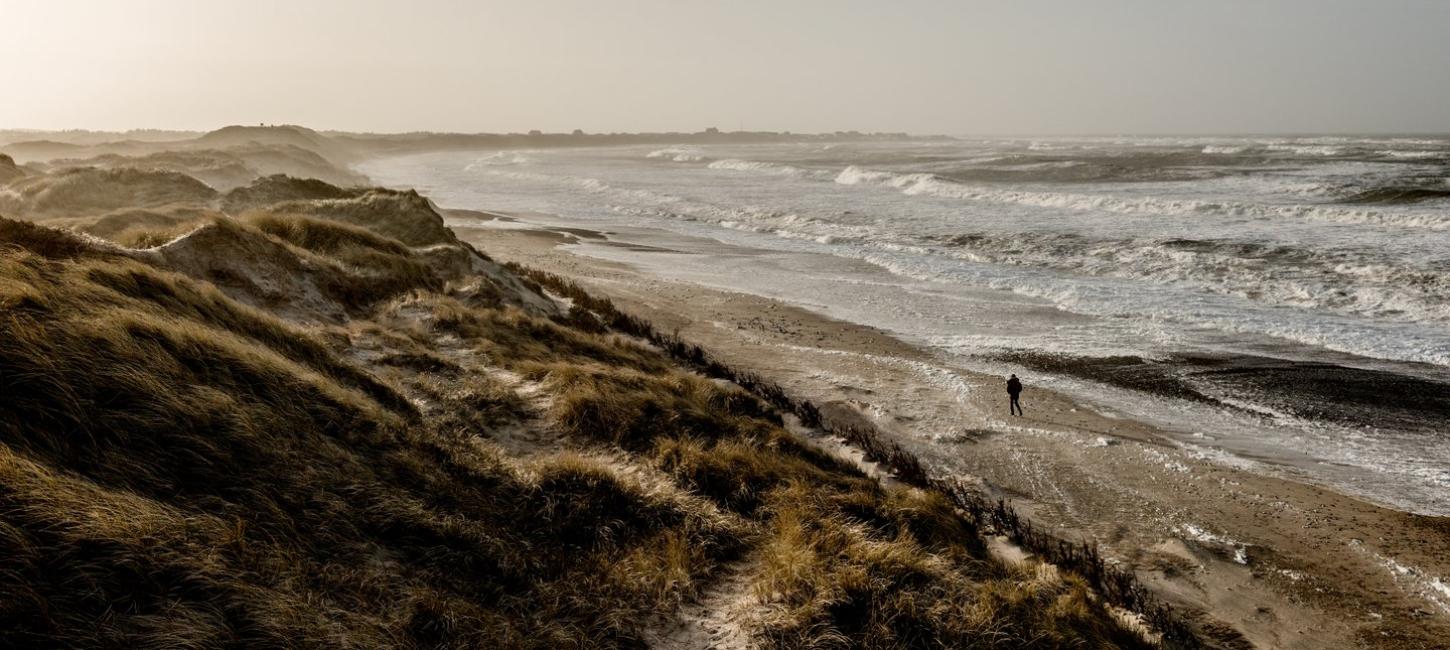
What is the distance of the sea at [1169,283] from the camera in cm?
1134

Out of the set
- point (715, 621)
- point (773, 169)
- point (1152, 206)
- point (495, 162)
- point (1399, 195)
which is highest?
point (495, 162)

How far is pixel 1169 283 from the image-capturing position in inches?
848

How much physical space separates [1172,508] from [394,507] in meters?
8.97

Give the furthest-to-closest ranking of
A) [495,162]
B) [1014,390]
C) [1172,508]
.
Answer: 1. [495,162]
2. [1014,390]
3. [1172,508]

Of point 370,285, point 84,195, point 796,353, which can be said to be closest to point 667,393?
point 796,353

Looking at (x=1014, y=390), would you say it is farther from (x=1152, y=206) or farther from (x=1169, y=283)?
→ (x=1152, y=206)

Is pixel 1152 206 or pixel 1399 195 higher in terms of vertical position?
pixel 1399 195

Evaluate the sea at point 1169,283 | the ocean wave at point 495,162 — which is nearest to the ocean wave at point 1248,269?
the sea at point 1169,283

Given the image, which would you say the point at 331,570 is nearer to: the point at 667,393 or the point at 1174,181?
the point at 667,393

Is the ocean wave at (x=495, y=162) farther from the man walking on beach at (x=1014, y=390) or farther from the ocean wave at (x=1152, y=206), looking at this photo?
the man walking on beach at (x=1014, y=390)

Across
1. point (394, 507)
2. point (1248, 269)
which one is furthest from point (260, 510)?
point (1248, 269)

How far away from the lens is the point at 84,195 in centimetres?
2522

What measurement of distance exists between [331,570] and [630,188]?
56.0m

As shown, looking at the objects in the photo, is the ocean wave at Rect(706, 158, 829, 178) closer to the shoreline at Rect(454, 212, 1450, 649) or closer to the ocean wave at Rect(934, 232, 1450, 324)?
the ocean wave at Rect(934, 232, 1450, 324)
